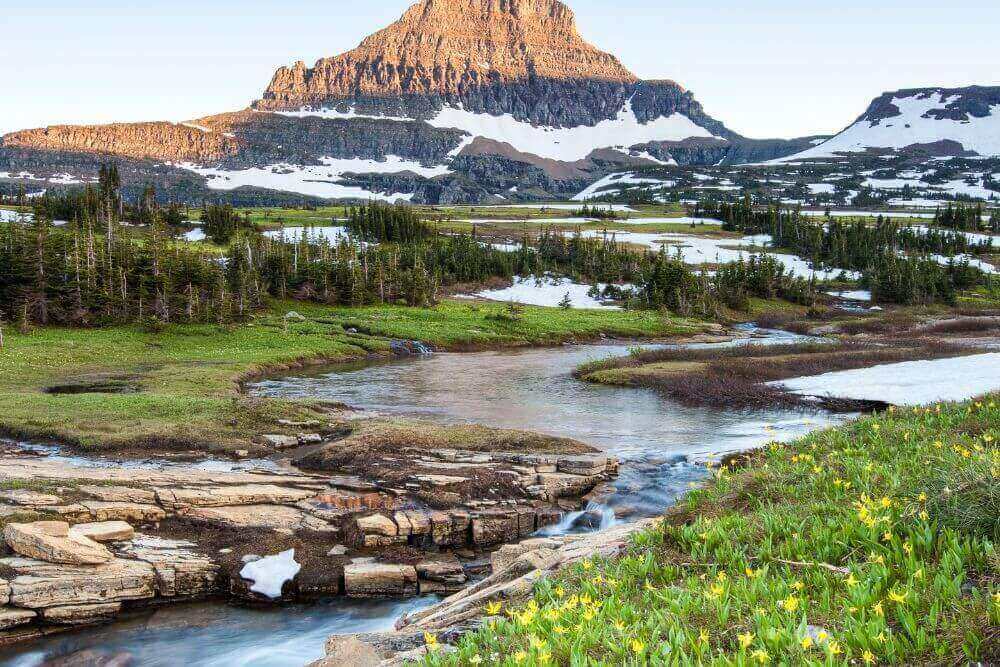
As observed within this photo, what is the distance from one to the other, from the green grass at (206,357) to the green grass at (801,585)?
18.2 metres

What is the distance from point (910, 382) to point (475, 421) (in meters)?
20.3

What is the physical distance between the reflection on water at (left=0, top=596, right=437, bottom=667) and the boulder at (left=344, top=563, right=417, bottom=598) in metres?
0.28

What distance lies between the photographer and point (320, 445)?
78.6 feet

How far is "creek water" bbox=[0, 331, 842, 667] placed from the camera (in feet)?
39.7

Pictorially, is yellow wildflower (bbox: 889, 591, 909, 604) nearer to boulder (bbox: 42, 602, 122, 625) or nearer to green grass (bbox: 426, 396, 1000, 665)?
green grass (bbox: 426, 396, 1000, 665)

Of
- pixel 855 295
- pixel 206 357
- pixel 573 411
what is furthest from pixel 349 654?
pixel 855 295

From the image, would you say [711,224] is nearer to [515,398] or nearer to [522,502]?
[515,398]

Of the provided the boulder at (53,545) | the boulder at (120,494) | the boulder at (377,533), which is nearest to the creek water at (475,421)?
the boulder at (53,545)

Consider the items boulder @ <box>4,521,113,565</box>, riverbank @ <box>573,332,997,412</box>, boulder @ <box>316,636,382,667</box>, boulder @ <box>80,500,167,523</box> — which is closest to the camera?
boulder @ <box>316,636,382,667</box>

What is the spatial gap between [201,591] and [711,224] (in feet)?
604

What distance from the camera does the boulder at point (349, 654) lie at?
28.5ft

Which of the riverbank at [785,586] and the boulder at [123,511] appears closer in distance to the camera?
the riverbank at [785,586]

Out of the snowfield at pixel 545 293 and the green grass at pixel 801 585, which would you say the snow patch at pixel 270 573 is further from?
the snowfield at pixel 545 293

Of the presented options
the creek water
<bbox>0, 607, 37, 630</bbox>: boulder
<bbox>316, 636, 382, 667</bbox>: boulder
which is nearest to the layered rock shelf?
<bbox>0, 607, 37, 630</bbox>: boulder
